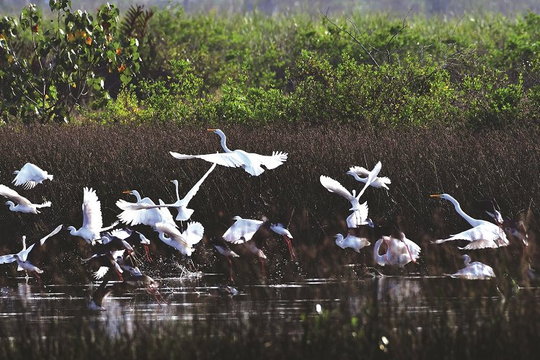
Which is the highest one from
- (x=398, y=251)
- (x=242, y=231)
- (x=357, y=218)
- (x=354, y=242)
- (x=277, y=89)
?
(x=277, y=89)

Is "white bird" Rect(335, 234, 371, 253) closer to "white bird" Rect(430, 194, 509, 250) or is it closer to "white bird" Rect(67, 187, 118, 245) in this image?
"white bird" Rect(430, 194, 509, 250)

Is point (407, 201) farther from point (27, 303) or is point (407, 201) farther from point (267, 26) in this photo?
point (267, 26)

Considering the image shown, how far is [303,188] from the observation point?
12836 mm

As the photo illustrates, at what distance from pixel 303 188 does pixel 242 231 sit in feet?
8.58

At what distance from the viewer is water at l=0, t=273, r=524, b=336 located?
26.0ft

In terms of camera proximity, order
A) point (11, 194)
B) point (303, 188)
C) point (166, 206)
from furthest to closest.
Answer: point (303, 188), point (11, 194), point (166, 206)

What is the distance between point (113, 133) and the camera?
16.8 m

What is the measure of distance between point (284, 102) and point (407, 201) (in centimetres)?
731

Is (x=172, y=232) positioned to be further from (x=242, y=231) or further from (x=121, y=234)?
(x=242, y=231)

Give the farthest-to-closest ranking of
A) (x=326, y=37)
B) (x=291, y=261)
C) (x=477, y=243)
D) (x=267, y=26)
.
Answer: (x=267, y=26)
(x=326, y=37)
(x=291, y=261)
(x=477, y=243)

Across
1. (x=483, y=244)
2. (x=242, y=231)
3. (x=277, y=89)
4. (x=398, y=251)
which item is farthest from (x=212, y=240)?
(x=277, y=89)

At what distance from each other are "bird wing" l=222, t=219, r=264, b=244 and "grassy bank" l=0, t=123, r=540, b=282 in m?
0.33

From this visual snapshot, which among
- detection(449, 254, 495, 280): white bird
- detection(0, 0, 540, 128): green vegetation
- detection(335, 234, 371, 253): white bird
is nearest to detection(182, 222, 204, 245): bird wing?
detection(335, 234, 371, 253): white bird

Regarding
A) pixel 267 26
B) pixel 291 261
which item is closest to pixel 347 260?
pixel 291 261
